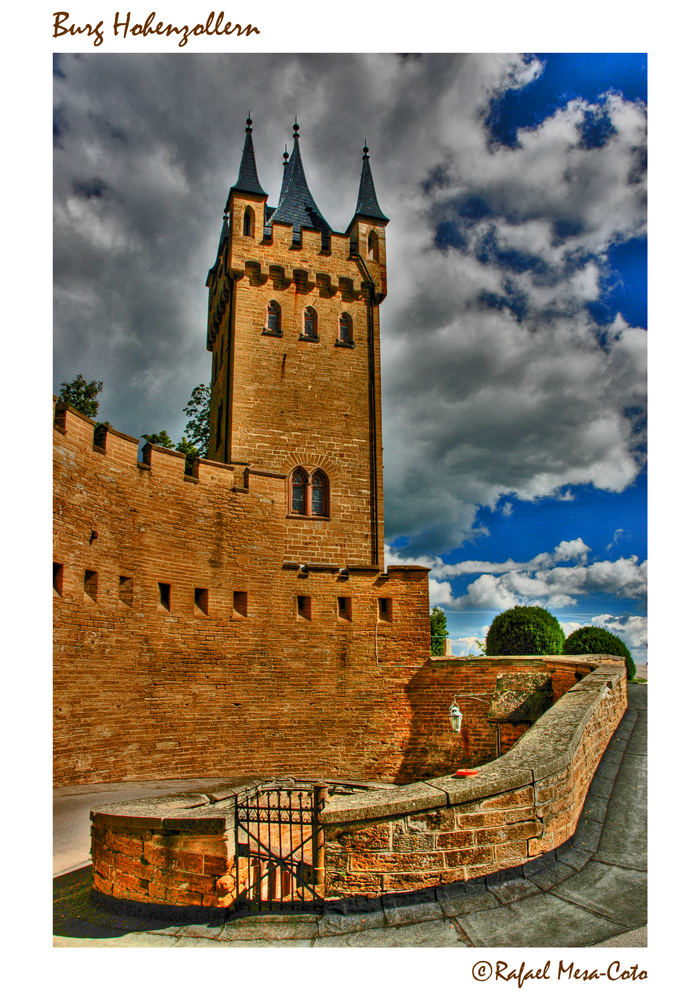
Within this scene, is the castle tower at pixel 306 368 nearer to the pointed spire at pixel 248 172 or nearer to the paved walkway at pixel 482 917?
the pointed spire at pixel 248 172

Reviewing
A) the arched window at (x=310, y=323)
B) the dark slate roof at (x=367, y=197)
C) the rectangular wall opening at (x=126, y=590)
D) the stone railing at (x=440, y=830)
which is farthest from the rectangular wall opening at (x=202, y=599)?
the dark slate roof at (x=367, y=197)

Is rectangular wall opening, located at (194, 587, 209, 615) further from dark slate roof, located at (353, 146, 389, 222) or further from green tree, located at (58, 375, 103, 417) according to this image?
dark slate roof, located at (353, 146, 389, 222)

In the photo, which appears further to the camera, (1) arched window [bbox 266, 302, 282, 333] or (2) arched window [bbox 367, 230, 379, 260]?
(2) arched window [bbox 367, 230, 379, 260]

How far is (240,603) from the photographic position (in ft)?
46.4

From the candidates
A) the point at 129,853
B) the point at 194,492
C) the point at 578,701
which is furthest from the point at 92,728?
the point at 578,701

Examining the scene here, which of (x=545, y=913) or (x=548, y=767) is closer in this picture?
(x=545, y=913)

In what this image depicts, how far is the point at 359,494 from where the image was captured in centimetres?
1778

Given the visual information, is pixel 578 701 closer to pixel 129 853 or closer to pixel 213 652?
pixel 129 853

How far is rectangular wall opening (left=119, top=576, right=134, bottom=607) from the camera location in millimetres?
11602

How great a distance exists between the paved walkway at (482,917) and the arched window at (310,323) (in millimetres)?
15445

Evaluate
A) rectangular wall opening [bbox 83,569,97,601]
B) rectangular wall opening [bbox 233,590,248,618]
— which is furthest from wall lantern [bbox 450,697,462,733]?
rectangular wall opening [bbox 83,569,97,601]

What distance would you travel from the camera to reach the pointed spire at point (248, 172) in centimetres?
1842

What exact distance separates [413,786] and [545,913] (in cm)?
126

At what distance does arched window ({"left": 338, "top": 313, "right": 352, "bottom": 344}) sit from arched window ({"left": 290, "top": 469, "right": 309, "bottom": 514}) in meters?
4.36
